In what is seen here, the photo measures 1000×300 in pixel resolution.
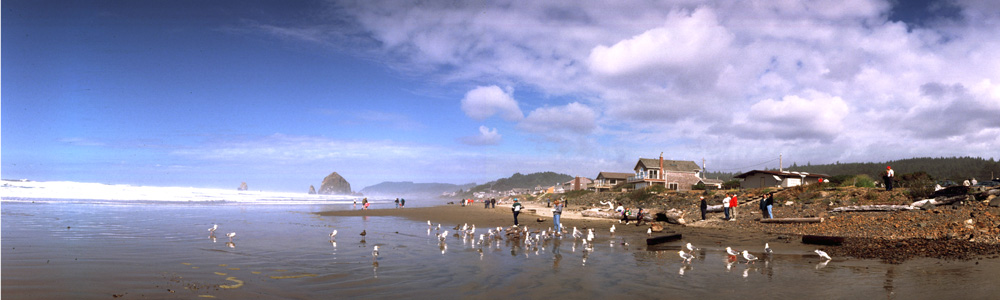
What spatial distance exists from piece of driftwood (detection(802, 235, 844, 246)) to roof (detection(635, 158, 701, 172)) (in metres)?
63.9

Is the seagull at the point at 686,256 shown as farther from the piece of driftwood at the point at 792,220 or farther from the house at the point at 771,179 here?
the house at the point at 771,179

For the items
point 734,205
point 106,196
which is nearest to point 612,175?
point 734,205

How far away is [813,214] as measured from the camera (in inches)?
1071

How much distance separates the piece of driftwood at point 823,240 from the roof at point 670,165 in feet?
210

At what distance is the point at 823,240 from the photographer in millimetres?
18047

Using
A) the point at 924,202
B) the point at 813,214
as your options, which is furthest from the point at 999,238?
the point at 813,214

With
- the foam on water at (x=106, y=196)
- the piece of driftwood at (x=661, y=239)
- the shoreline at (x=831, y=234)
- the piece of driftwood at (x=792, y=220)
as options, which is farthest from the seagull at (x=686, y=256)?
the foam on water at (x=106, y=196)

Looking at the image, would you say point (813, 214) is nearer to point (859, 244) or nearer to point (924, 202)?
point (924, 202)

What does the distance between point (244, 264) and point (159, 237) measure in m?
8.31

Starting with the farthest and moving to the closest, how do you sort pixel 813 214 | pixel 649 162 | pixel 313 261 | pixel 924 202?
pixel 649 162 → pixel 813 214 → pixel 924 202 → pixel 313 261

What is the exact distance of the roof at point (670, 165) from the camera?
81625 mm

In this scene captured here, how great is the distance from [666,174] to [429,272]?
72575mm

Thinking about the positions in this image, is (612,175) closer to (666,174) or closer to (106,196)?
(666,174)

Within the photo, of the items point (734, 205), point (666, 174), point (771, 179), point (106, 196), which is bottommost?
point (734, 205)
